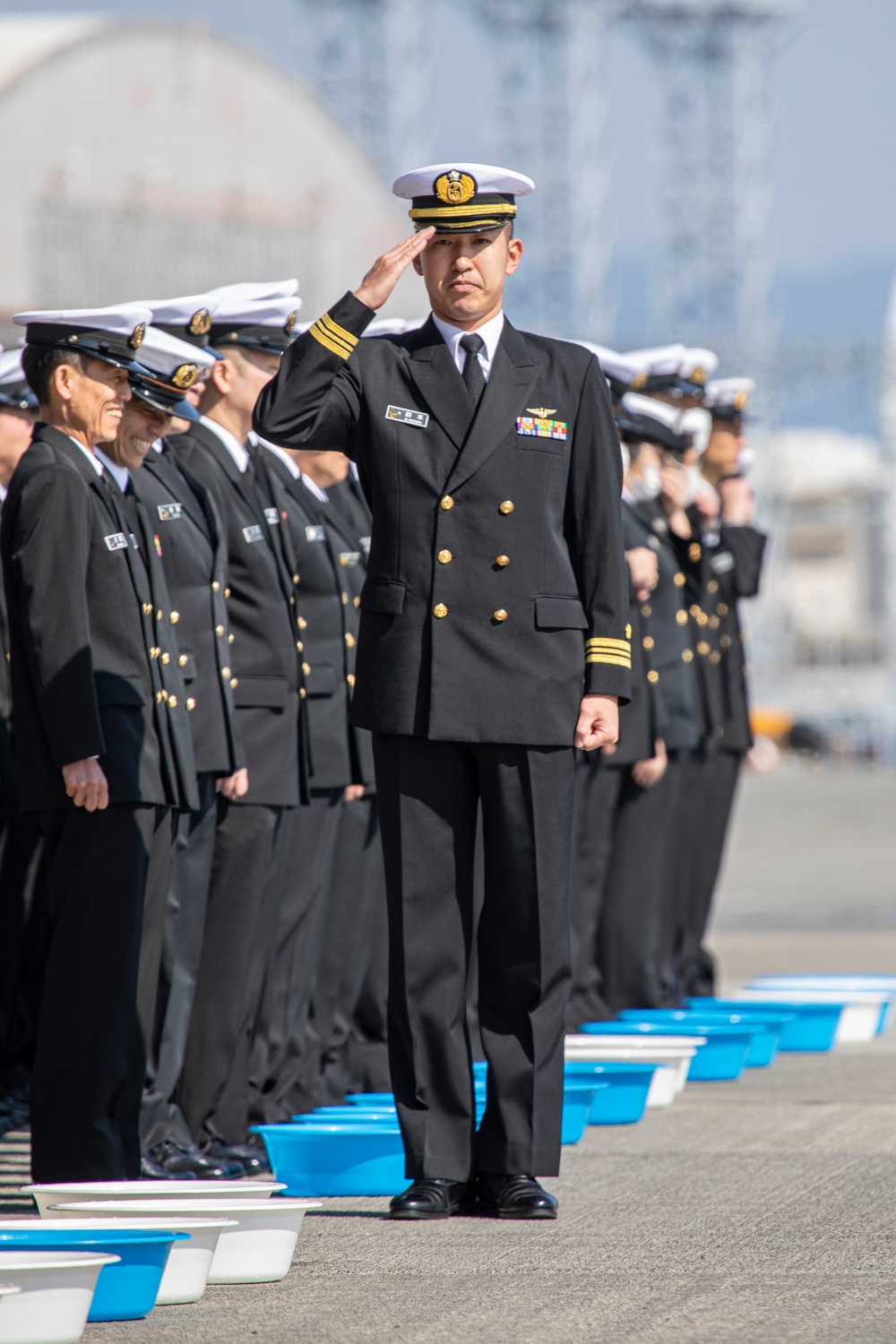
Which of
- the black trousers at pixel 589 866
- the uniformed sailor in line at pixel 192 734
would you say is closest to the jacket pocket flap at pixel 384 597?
the uniformed sailor in line at pixel 192 734

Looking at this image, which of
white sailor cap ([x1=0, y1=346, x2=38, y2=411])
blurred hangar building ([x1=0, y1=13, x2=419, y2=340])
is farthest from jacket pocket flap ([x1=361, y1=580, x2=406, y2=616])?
blurred hangar building ([x1=0, y1=13, x2=419, y2=340])

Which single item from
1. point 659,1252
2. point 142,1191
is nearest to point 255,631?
point 142,1191

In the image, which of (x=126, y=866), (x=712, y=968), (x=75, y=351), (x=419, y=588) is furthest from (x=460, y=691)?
(x=712, y=968)

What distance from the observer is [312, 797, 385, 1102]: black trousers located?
19.7ft

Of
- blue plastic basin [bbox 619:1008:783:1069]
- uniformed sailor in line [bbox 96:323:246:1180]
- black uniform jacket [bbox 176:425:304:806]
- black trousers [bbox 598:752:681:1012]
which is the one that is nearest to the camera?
uniformed sailor in line [bbox 96:323:246:1180]

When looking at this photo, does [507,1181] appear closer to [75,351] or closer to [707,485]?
[75,351]

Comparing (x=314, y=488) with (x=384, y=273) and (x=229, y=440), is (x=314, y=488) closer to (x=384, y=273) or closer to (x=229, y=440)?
(x=229, y=440)

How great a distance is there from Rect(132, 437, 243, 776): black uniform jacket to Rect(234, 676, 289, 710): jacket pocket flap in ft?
0.65

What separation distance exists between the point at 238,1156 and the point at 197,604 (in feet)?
3.91

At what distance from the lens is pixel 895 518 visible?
182 feet

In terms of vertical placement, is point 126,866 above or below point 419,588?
below

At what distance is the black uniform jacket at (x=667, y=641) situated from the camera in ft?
24.3

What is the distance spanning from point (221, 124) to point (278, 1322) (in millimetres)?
21873

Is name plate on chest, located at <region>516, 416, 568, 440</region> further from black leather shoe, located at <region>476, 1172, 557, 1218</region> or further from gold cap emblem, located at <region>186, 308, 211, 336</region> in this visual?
black leather shoe, located at <region>476, 1172, 557, 1218</region>
